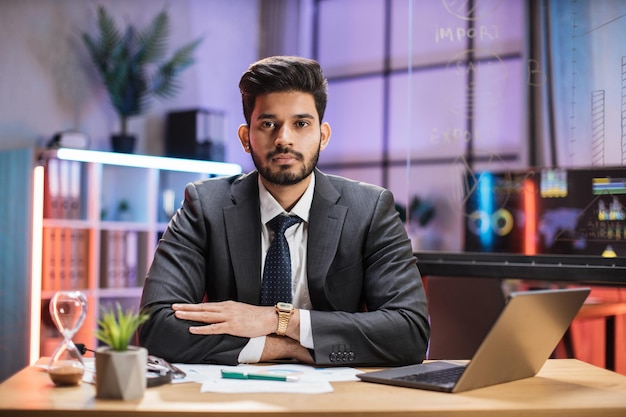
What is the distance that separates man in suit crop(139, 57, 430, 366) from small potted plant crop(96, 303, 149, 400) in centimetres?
56

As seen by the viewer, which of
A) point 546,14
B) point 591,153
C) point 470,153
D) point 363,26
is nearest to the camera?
point 591,153

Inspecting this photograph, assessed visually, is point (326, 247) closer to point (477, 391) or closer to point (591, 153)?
point (477, 391)

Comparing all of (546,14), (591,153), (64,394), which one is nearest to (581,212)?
(591,153)

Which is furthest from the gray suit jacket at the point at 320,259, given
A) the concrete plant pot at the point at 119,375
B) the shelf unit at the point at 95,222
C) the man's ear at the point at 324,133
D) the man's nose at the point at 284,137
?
the shelf unit at the point at 95,222

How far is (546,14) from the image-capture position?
3.19 metres

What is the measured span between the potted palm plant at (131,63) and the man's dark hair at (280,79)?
2.94 m

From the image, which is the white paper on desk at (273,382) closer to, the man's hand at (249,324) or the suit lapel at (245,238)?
the man's hand at (249,324)

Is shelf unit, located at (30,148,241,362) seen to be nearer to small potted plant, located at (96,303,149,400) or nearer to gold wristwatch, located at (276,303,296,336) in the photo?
gold wristwatch, located at (276,303,296,336)

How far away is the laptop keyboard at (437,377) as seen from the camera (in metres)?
1.52

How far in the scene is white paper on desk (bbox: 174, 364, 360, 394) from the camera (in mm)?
1450

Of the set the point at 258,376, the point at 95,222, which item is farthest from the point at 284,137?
the point at 95,222

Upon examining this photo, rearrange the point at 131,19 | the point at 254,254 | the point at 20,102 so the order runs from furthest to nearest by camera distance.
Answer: the point at 131,19, the point at 20,102, the point at 254,254

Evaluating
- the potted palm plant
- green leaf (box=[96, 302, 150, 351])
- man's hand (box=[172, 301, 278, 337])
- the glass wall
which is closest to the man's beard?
man's hand (box=[172, 301, 278, 337])

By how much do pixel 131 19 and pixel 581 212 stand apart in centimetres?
356
